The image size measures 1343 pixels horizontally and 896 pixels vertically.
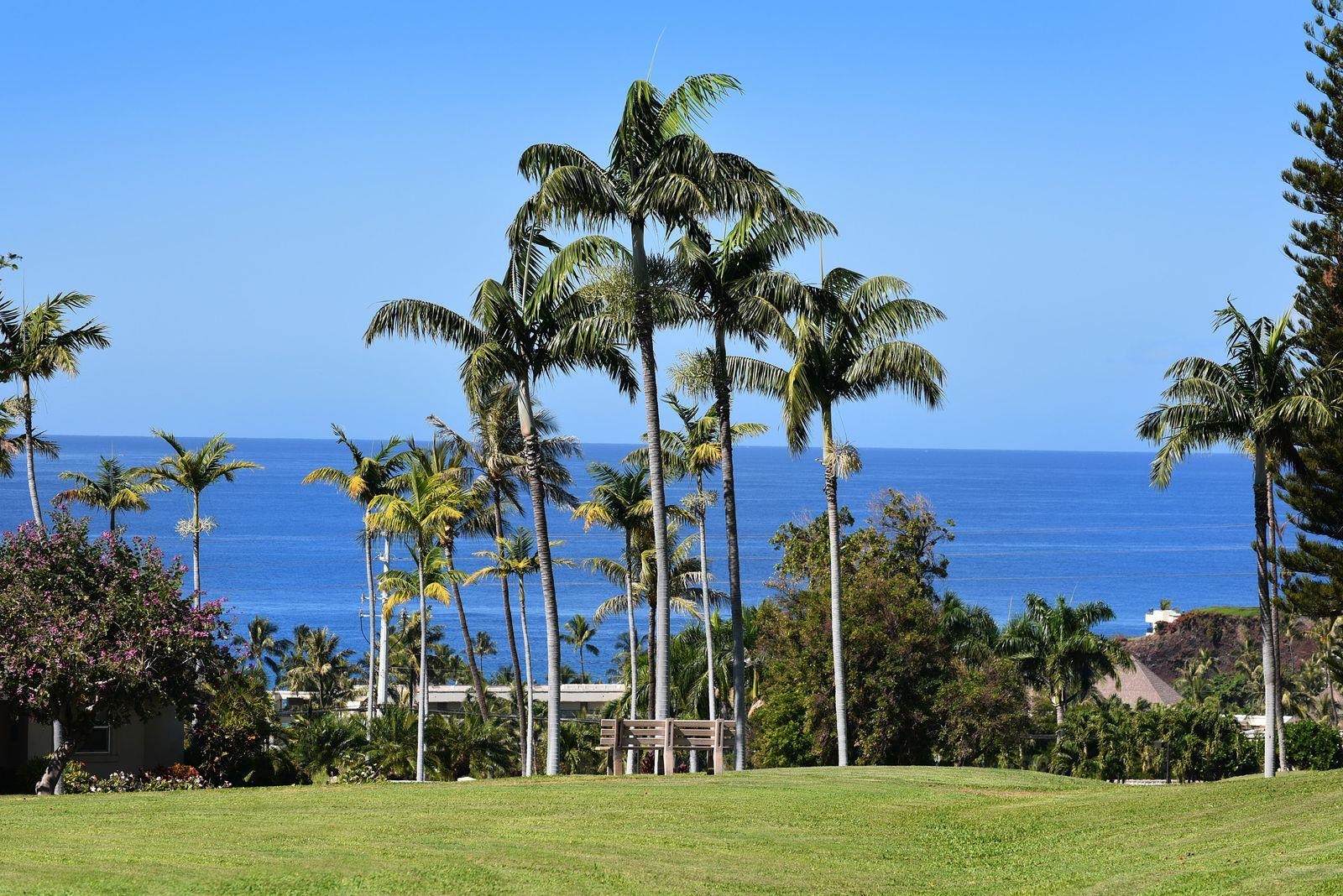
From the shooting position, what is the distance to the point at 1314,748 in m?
39.8

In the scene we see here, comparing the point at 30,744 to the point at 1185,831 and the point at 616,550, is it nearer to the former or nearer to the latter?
the point at 1185,831

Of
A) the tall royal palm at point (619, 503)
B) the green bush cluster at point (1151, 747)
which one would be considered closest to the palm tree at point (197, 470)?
the tall royal palm at point (619, 503)

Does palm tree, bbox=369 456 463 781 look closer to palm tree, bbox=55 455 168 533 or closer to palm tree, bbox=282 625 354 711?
palm tree, bbox=55 455 168 533

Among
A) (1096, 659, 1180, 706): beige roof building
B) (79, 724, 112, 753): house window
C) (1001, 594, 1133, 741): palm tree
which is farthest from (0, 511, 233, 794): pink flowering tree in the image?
(1096, 659, 1180, 706): beige roof building

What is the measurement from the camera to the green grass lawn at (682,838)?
12203 millimetres

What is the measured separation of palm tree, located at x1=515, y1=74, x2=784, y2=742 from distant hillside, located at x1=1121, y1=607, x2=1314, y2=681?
256ft

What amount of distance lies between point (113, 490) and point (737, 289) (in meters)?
25.6

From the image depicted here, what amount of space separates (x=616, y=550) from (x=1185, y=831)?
510ft

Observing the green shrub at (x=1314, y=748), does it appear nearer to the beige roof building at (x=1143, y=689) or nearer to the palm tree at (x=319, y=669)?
the beige roof building at (x=1143, y=689)

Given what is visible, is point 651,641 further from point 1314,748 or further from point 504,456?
point 1314,748

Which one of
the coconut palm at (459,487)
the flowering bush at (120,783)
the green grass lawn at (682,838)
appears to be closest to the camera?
the green grass lawn at (682,838)

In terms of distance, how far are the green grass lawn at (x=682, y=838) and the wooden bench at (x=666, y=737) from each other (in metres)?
2.71

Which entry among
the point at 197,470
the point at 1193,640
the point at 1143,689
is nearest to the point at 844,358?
the point at 197,470

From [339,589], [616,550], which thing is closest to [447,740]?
[339,589]
